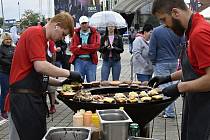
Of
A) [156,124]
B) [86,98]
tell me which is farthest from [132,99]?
[156,124]

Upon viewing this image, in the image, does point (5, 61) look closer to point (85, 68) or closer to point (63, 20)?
point (85, 68)

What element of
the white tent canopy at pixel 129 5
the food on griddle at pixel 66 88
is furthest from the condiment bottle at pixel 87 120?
the white tent canopy at pixel 129 5

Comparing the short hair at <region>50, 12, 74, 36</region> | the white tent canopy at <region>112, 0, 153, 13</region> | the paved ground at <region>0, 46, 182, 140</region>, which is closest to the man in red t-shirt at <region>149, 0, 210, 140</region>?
the short hair at <region>50, 12, 74, 36</region>

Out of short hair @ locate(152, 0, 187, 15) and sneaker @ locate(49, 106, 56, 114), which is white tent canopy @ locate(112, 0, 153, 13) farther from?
short hair @ locate(152, 0, 187, 15)

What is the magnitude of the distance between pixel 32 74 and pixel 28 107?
32cm

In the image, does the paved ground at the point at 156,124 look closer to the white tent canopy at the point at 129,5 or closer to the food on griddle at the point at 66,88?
the food on griddle at the point at 66,88

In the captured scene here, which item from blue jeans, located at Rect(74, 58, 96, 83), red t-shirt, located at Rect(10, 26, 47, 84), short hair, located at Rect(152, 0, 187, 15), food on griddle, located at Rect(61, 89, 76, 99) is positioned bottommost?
blue jeans, located at Rect(74, 58, 96, 83)

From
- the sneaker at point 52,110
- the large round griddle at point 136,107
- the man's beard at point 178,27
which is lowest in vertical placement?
the sneaker at point 52,110

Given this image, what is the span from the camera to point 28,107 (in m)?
3.68

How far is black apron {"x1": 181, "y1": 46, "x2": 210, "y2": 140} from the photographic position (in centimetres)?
313

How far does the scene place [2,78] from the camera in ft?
23.3

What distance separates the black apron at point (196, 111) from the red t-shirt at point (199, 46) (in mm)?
145

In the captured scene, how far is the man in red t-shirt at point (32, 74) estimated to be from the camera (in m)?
3.54

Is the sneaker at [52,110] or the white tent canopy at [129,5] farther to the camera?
the white tent canopy at [129,5]
